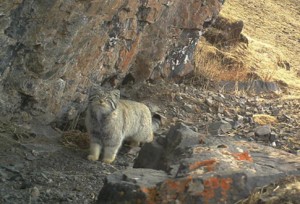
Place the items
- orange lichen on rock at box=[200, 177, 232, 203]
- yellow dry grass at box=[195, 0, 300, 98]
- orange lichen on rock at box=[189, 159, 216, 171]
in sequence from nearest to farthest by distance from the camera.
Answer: orange lichen on rock at box=[200, 177, 232, 203]
orange lichen on rock at box=[189, 159, 216, 171]
yellow dry grass at box=[195, 0, 300, 98]

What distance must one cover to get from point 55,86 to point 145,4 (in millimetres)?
1974

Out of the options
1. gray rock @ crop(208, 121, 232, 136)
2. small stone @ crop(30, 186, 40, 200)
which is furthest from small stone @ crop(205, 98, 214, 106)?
small stone @ crop(30, 186, 40, 200)

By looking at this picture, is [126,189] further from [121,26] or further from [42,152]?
[121,26]

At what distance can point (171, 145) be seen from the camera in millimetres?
6152

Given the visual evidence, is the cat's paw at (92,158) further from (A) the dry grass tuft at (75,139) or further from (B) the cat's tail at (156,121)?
(B) the cat's tail at (156,121)

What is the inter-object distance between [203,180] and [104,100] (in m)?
3.31

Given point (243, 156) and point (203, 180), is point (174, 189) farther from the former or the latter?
point (243, 156)

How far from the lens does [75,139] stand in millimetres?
8180

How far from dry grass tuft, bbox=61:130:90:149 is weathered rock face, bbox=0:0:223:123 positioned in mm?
304

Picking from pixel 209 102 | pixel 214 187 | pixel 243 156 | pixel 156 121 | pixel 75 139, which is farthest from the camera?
pixel 209 102

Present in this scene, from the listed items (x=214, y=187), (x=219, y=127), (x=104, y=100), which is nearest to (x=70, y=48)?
(x=104, y=100)

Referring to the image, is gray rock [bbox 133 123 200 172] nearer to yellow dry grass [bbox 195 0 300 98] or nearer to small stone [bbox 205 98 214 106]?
small stone [bbox 205 98 214 106]

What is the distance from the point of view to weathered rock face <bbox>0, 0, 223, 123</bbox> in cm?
726

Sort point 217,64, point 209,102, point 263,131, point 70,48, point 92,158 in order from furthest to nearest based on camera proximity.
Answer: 1. point 217,64
2. point 209,102
3. point 263,131
4. point 70,48
5. point 92,158
